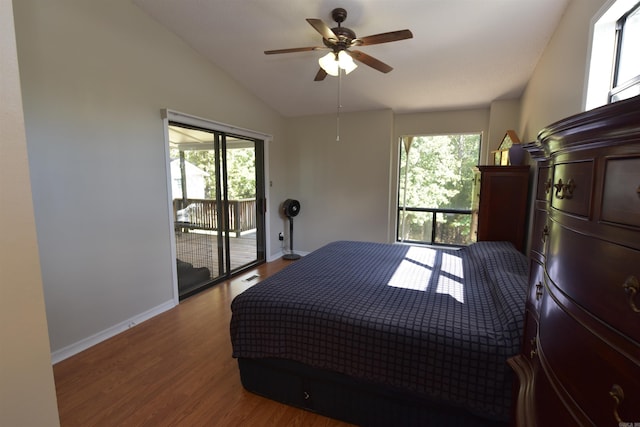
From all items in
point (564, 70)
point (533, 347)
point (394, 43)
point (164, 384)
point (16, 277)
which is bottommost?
point (164, 384)

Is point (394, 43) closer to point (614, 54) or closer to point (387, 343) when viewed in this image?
point (614, 54)

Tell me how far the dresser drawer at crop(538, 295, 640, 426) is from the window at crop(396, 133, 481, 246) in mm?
3901

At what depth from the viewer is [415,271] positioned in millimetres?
2396

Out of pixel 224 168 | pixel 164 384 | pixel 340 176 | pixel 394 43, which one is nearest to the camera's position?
pixel 164 384

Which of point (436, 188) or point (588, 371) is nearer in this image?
point (588, 371)

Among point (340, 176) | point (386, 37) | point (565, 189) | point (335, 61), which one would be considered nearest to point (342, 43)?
point (335, 61)

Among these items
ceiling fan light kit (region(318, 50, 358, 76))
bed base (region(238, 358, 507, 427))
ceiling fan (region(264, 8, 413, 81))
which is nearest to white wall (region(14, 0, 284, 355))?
ceiling fan (region(264, 8, 413, 81))

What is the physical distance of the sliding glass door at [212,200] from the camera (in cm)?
335

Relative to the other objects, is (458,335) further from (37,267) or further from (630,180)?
(37,267)

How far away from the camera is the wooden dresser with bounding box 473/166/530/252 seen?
290cm

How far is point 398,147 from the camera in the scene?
4.64 meters

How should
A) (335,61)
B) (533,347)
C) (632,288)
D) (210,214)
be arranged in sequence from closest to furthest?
(632,288)
(533,347)
(335,61)
(210,214)

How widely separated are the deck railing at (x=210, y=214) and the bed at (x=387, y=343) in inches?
71.9

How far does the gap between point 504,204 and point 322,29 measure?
2.37 meters
